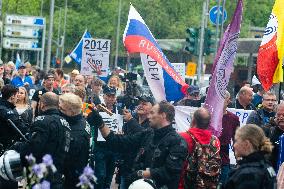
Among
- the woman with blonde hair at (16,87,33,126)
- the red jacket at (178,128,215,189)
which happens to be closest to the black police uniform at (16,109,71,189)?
the red jacket at (178,128,215,189)

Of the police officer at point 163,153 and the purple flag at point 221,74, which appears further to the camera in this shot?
the purple flag at point 221,74

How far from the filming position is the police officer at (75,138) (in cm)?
1174

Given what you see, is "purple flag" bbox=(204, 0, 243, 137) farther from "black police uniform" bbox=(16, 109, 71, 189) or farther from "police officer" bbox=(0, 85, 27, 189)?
"police officer" bbox=(0, 85, 27, 189)

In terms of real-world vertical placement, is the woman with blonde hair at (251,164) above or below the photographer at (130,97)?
above

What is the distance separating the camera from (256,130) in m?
8.99

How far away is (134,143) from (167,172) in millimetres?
2232

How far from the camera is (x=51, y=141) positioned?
11.3 meters

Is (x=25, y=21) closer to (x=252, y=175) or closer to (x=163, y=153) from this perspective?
(x=163, y=153)

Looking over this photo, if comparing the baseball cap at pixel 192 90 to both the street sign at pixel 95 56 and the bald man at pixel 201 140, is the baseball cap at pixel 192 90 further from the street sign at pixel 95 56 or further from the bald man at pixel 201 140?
the bald man at pixel 201 140

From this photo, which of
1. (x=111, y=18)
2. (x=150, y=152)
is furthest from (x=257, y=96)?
(x=111, y=18)

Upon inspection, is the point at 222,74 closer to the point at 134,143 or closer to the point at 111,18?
the point at 134,143

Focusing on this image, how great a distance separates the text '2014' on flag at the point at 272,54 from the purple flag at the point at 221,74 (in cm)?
177

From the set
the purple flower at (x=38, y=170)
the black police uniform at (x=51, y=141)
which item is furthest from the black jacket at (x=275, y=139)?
the purple flower at (x=38, y=170)

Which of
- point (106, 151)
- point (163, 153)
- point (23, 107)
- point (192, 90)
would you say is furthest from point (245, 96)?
point (163, 153)
